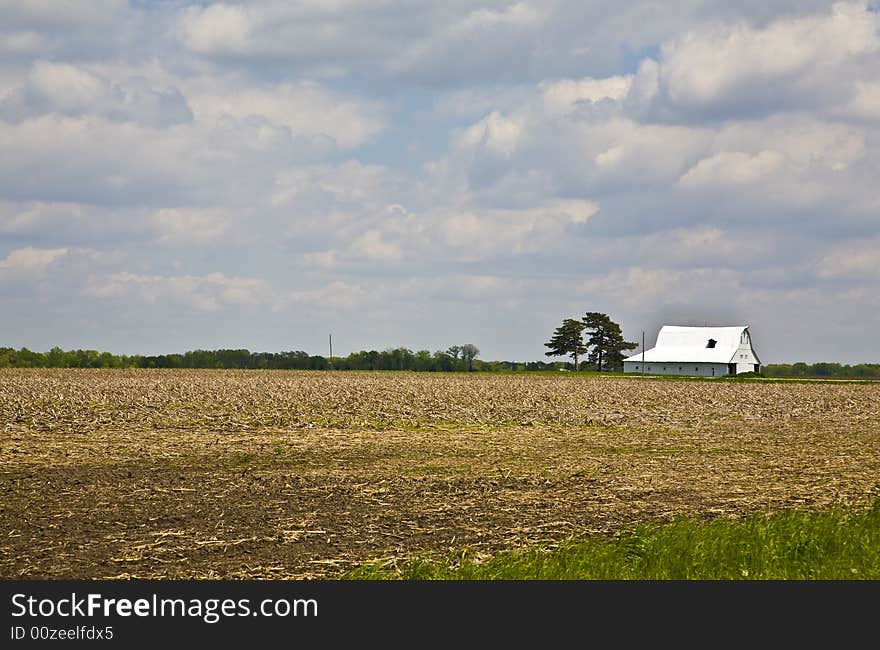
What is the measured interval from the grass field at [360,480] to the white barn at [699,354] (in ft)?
289

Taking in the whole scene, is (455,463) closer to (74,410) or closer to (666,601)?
(666,601)

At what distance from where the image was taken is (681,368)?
427 ft

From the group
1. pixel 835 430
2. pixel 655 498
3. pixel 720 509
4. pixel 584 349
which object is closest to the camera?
pixel 720 509

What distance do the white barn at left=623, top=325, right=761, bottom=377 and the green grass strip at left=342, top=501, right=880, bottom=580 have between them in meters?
118

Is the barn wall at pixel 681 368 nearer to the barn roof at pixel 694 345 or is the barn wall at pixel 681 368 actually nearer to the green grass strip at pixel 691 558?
the barn roof at pixel 694 345

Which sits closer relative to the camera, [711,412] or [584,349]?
[711,412]

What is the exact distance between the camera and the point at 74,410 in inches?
1432

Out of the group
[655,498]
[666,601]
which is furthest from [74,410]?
[666,601]

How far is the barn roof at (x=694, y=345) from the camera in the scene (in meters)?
129

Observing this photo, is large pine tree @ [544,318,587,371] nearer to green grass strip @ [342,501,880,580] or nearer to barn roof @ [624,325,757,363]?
barn roof @ [624,325,757,363]

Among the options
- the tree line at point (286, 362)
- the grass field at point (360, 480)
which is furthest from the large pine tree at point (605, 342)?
the grass field at point (360, 480)

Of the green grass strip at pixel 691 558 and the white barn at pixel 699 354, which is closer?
the green grass strip at pixel 691 558

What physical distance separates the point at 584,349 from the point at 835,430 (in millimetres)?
110468

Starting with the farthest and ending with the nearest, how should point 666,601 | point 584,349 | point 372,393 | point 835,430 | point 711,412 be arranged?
point 584,349
point 372,393
point 711,412
point 835,430
point 666,601
